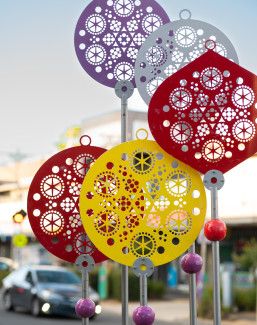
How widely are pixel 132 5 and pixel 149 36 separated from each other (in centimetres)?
Answer: 33

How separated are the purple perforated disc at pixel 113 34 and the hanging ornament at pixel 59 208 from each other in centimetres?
41

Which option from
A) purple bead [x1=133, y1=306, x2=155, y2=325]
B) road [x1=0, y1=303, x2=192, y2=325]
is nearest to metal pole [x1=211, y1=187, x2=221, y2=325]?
purple bead [x1=133, y1=306, x2=155, y2=325]

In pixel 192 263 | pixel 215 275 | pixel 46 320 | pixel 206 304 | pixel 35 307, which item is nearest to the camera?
pixel 215 275

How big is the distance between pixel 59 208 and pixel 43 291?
9387 mm

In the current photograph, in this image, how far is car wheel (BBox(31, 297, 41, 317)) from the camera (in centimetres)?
1241

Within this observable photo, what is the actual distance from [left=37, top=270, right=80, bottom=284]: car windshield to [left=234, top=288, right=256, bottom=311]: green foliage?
3.10m

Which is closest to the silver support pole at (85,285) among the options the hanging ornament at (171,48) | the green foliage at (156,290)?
the hanging ornament at (171,48)

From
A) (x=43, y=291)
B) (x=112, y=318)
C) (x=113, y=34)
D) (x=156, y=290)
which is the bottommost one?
(x=112, y=318)

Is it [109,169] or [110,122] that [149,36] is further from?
[110,122]

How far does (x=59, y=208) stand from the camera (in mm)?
3025

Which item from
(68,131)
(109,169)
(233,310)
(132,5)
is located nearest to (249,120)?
(109,169)

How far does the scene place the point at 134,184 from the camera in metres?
2.61

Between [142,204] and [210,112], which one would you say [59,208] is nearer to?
[142,204]

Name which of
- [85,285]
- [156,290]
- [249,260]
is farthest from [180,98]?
[156,290]
